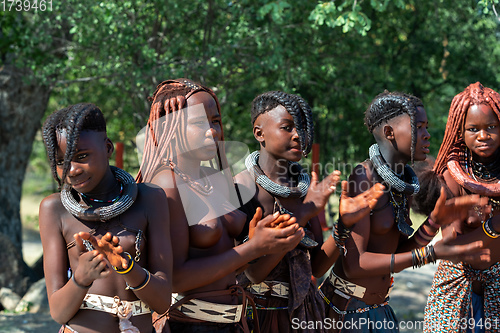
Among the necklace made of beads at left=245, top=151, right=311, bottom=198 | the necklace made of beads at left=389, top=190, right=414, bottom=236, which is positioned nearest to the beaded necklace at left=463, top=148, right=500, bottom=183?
the necklace made of beads at left=389, top=190, right=414, bottom=236

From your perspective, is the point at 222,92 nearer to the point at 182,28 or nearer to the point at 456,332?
the point at 182,28

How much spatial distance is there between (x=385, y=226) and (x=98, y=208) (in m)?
1.73

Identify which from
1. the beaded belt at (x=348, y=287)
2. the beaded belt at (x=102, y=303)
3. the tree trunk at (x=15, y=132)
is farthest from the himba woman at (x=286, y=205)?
the tree trunk at (x=15, y=132)

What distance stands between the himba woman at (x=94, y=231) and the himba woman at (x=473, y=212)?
2.04 m

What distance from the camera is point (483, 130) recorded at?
3.54 m

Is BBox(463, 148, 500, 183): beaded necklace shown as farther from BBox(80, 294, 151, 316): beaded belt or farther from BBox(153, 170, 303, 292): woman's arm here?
BBox(80, 294, 151, 316): beaded belt

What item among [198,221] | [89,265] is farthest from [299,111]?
[89,265]

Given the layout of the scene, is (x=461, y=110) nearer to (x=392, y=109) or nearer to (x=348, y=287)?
(x=392, y=109)

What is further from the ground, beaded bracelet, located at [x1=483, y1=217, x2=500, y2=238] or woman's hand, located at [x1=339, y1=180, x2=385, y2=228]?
woman's hand, located at [x1=339, y1=180, x2=385, y2=228]

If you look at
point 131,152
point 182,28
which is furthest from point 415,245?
point 131,152

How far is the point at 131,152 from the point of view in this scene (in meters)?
10.1

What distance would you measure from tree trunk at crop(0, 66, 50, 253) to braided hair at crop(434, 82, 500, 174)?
21.3ft

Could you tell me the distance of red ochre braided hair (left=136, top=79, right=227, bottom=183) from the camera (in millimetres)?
2809

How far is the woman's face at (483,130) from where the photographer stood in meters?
3.51
